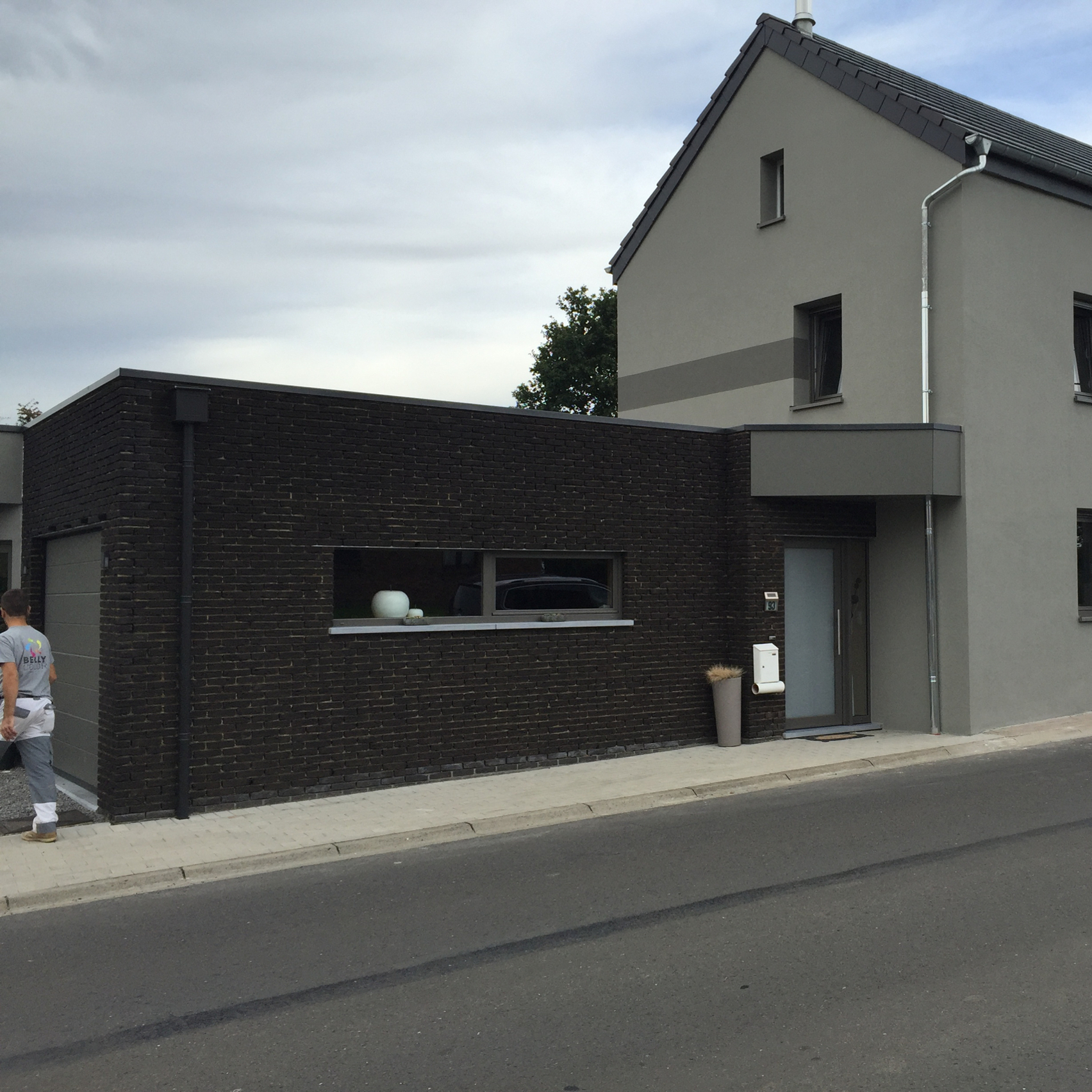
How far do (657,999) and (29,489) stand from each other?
10.3 metres

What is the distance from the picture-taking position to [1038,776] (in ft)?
35.3

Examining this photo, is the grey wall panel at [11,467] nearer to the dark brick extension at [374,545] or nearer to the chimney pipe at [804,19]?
the dark brick extension at [374,545]

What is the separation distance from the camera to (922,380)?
13922mm

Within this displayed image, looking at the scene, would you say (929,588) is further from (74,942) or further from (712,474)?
(74,942)

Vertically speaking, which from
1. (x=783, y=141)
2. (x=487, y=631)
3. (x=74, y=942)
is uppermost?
(x=783, y=141)

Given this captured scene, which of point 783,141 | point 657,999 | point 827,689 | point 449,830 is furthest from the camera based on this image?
point 783,141

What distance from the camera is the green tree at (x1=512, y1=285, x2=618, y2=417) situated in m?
40.5

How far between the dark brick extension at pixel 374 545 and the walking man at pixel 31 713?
820 mm

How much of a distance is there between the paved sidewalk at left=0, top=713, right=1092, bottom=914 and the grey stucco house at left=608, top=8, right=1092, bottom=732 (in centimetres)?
137

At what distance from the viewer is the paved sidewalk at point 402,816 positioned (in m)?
7.74

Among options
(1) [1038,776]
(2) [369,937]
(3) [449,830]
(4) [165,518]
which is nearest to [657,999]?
(2) [369,937]

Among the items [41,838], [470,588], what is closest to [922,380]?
[470,588]

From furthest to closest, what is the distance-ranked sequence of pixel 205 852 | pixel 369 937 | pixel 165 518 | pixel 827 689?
pixel 827 689 < pixel 165 518 < pixel 205 852 < pixel 369 937

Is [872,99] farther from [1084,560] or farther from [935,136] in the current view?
[1084,560]
